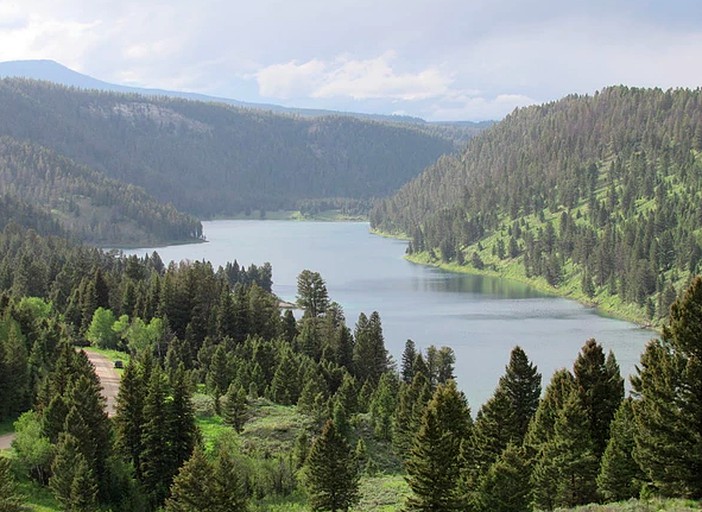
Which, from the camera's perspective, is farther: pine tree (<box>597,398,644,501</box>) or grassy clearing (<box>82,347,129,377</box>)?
grassy clearing (<box>82,347,129,377</box>)

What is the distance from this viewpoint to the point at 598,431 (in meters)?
45.7

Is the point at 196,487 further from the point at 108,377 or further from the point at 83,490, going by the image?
the point at 108,377

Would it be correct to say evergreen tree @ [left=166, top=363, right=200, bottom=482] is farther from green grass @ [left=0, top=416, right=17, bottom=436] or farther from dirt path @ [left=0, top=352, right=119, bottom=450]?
green grass @ [left=0, top=416, right=17, bottom=436]

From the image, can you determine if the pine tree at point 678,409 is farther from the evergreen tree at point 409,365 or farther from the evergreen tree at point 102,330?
the evergreen tree at point 102,330

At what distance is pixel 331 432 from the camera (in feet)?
167

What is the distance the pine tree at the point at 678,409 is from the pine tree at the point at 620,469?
410cm

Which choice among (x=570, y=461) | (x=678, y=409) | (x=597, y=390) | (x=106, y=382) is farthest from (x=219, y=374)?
(x=678, y=409)

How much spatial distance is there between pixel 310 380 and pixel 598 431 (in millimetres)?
34189

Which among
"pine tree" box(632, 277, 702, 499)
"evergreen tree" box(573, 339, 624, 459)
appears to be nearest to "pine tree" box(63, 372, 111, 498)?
"evergreen tree" box(573, 339, 624, 459)

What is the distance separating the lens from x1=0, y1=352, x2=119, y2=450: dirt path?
60.7 meters

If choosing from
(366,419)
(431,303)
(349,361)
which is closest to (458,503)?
(366,419)

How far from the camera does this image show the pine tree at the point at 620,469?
3981cm

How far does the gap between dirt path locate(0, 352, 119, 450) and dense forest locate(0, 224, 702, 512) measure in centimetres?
265

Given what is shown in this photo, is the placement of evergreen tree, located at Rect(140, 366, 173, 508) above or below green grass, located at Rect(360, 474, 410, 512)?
above
